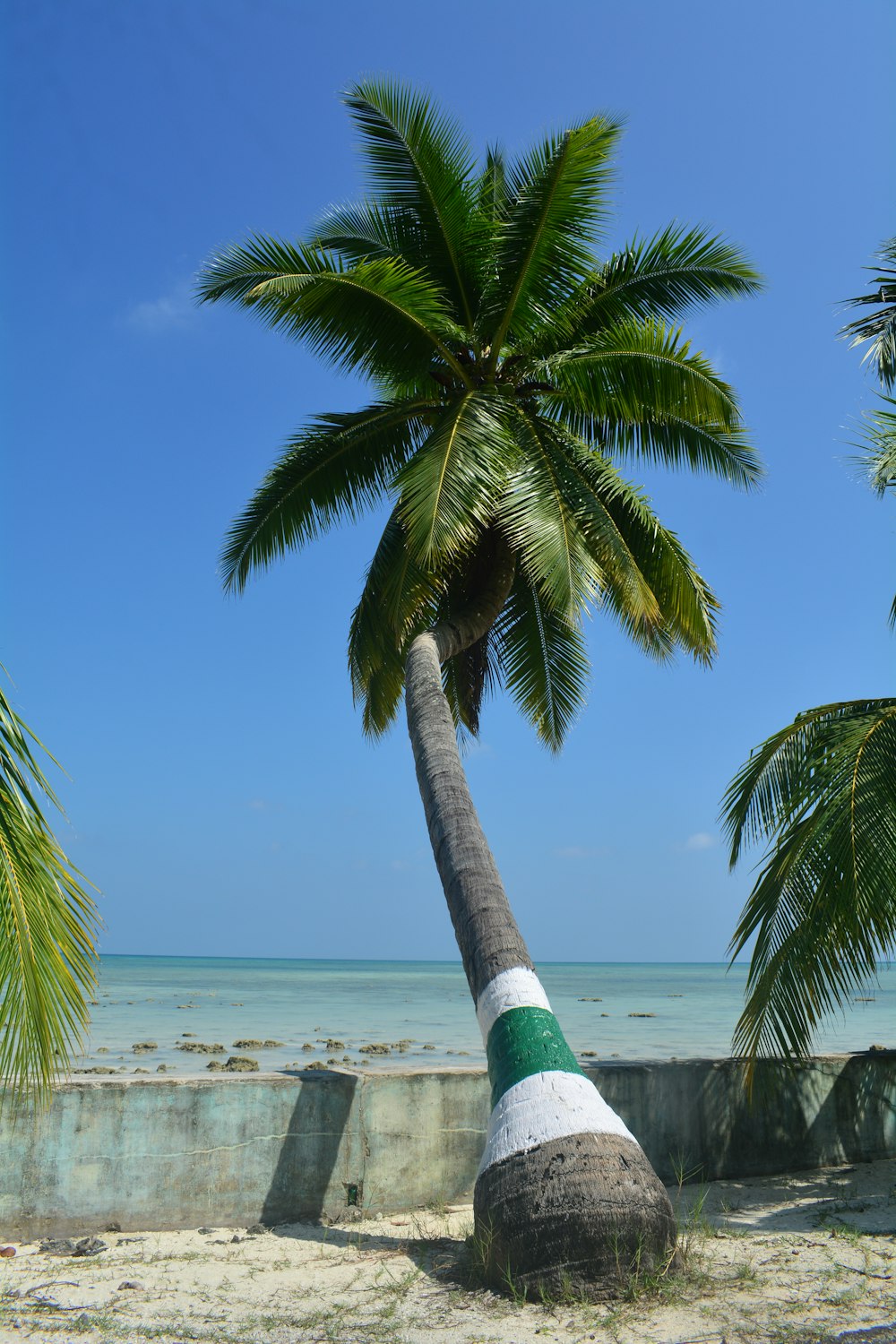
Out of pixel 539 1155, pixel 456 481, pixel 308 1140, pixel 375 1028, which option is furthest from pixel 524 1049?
pixel 375 1028

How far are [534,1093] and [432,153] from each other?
8.45m

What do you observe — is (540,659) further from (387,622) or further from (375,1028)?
(375,1028)

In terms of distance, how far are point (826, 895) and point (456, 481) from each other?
431 cm

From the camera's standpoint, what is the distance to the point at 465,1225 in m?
6.23

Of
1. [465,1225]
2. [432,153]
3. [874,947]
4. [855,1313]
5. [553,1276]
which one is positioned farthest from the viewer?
[432,153]

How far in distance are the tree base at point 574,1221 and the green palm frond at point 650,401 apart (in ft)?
23.1

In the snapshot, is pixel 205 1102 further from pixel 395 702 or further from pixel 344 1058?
pixel 344 1058

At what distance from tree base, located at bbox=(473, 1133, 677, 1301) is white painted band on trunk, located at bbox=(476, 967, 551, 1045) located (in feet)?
3.08

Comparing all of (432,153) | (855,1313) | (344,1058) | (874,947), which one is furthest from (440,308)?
(344,1058)

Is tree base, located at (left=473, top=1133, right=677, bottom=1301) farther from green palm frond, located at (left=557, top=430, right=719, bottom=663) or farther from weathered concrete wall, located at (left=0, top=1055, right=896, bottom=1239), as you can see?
green palm frond, located at (left=557, top=430, right=719, bottom=663)

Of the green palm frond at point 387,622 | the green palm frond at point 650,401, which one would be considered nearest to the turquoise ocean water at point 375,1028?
the green palm frond at point 387,622

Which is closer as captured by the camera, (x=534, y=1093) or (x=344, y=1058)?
(x=534, y=1093)

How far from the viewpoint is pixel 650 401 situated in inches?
404

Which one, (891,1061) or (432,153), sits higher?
(432,153)
